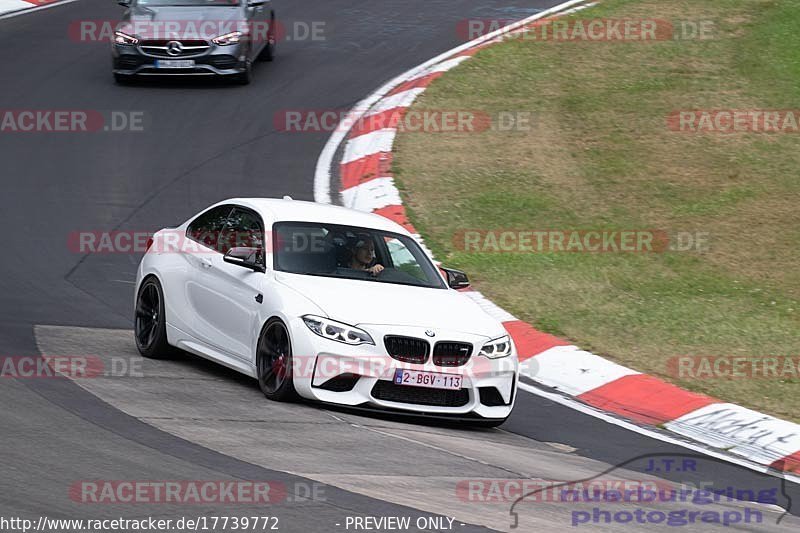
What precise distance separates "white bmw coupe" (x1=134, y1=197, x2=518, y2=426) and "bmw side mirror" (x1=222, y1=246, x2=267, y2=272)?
11 mm

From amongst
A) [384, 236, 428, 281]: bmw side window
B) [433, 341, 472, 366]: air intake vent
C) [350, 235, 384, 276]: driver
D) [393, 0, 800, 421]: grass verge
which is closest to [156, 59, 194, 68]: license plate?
[393, 0, 800, 421]: grass verge

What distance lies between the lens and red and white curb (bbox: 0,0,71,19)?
25.0 meters

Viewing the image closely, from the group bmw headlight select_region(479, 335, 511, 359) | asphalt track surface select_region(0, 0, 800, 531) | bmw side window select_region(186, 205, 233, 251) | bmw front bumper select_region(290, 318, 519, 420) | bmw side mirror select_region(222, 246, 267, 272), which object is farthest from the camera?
bmw side window select_region(186, 205, 233, 251)

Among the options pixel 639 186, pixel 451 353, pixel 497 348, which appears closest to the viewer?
pixel 451 353

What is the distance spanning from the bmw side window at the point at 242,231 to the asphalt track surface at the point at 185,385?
1023 mm

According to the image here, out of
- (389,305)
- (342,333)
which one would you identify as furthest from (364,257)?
(342,333)

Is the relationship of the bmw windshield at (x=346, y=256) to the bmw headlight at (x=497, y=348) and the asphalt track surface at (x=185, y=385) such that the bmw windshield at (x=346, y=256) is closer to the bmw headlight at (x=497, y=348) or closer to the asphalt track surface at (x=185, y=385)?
the bmw headlight at (x=497, y=348)

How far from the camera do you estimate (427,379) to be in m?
9.27

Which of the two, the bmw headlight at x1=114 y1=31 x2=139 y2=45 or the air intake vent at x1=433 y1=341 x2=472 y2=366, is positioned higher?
the bmw headlight at x1=114 y1=31 x2=139 y2=45

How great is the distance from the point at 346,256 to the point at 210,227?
1409 millimetres

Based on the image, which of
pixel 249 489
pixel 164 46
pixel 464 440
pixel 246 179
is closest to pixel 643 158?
pixel 246 179

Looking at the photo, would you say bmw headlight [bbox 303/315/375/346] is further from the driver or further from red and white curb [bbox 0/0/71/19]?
red and white curb [bbox 0/0/71/19]

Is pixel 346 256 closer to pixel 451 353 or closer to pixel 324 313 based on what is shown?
pixel 324 313

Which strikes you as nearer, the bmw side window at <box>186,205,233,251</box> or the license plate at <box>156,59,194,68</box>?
the bmw side window at <box>186,205,233,251</box>
